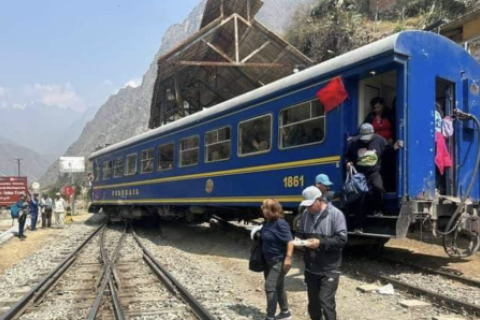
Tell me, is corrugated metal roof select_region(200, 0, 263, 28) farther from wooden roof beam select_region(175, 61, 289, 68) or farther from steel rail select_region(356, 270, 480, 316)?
steel rail select_region(356, 270, 480, 316)

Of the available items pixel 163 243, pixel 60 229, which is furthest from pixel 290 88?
pixel 60 229

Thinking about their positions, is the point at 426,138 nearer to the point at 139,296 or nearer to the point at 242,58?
the point at 139,296

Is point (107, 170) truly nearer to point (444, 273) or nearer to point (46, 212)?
point (46, 212)

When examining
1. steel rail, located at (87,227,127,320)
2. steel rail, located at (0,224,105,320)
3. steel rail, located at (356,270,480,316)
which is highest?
steel rail, located at (356,270,480,316)

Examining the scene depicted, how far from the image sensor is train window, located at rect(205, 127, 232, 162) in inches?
430

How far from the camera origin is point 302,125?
346 inches

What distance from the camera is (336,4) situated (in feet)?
82.6

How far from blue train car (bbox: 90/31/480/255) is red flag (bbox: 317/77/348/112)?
9cm

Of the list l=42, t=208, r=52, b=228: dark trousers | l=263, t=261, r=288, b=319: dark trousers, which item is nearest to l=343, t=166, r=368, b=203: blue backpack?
l=263, t=261, r=288, b=319: dark trousers

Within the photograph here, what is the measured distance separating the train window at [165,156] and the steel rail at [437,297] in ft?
24.8

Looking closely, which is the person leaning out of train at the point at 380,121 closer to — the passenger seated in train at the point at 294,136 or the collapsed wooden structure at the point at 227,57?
the passenger seated in train at the point at 294,136

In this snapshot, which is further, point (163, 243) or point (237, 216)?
point (163, 243)

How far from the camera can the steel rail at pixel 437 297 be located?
5801 mm

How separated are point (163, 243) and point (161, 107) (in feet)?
40.7
